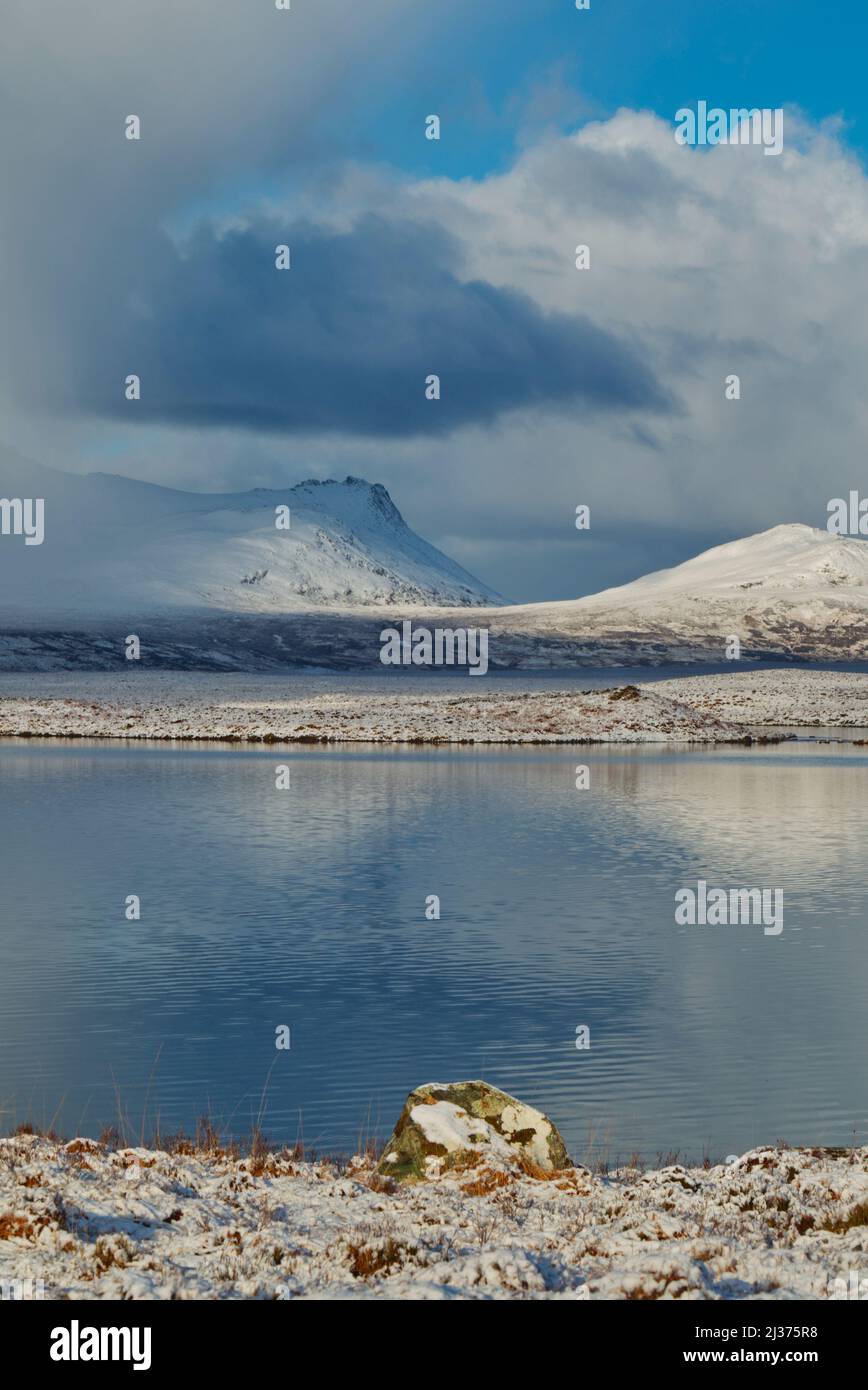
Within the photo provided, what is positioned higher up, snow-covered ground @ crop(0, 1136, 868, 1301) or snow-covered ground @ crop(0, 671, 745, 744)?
snow-covered ground @ crop(0, 671, 745, 744)

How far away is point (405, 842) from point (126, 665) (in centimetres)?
16212

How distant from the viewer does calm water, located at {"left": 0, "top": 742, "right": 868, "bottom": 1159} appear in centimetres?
1600

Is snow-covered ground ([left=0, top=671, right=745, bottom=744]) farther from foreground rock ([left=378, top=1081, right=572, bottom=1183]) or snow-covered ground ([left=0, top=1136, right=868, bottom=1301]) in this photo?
snow-covered ground ([left=0, top=1136, right=868, bottom=1301])

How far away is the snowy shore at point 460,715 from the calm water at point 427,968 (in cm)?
3401

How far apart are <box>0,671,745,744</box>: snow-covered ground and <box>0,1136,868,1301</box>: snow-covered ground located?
64.5 m

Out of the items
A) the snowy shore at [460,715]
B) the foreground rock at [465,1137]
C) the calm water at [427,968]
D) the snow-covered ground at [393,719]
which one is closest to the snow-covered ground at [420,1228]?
the foreground rock at [465,1137]

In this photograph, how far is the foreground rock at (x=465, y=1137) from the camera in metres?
12.8

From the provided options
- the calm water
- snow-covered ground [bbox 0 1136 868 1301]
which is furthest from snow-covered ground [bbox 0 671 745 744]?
snow-covered ground [bbox 0 1136 868 1301]

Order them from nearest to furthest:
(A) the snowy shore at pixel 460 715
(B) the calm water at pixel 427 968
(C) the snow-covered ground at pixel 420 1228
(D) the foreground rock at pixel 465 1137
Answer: (C) the snow-covered ground at pixel 420 1228, (D) the foreground rock at pixel 465 1137, (B) the calm water at pixel 427 968, (A) the snowy shore at pixel 460 715

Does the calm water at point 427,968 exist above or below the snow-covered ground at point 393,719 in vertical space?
below

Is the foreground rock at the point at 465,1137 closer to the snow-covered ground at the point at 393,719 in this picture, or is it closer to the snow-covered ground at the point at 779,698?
the snow-covered ground at the point at 393,719

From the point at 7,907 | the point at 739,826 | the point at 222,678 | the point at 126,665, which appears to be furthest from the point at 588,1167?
the point at 126,665

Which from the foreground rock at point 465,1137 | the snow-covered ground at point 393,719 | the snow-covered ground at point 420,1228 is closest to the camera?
the snow-covered ground at point 420,1228

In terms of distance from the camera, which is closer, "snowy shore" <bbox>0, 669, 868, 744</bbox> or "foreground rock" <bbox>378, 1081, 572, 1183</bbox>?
"foreground rock" <bbox>378, 1081, 572, 1183</bbox>
